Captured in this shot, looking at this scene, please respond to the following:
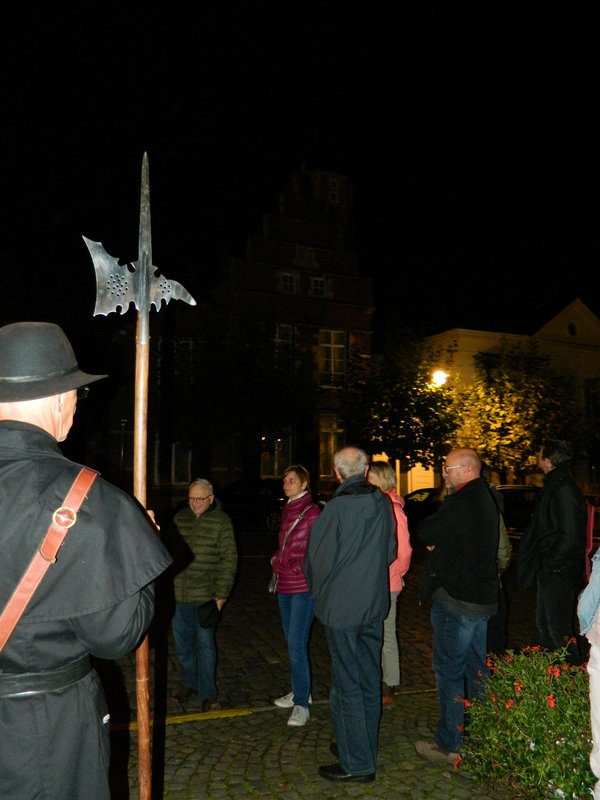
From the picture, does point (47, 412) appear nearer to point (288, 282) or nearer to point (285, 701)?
point (285, 701)

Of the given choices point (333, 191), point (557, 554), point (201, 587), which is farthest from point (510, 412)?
point (201, 587)

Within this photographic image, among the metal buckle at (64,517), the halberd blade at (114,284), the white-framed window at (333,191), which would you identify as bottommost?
the metal buckle at (64,517)

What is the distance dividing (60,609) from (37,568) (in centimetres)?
14

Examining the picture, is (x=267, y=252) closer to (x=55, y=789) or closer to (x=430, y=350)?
(x=430, y=350)

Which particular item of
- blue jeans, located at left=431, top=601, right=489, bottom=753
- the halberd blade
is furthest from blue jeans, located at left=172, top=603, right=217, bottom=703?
the halberd blade

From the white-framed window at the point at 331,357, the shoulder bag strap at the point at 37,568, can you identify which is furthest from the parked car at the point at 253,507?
the shoulder bag strap at the point at 37,568

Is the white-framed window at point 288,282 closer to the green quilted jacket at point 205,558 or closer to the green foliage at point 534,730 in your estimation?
the green quilted jacket at point 205,558

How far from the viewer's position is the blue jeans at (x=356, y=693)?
4207 millimetres

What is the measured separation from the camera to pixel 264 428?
2533 cm

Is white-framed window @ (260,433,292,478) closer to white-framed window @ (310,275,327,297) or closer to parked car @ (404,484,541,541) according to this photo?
white-framed window @ (310,275,327,297)

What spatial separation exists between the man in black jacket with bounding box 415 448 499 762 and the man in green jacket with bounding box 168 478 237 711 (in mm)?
1801

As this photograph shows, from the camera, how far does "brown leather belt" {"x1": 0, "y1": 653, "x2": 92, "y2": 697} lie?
1.95 metres

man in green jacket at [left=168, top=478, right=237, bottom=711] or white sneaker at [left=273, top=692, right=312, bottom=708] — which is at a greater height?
man in green jacket at [left=168, top=478, right=237, bottom=711]

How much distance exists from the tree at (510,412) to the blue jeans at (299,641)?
18166mm
